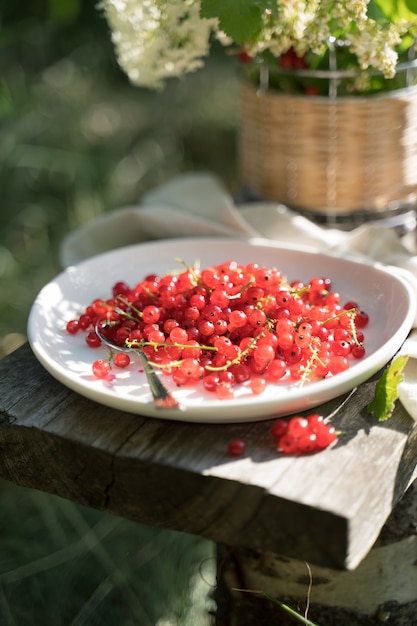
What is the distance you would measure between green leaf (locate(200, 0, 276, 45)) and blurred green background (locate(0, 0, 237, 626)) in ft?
2.30

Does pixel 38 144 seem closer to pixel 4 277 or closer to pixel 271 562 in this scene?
pixel 4 277

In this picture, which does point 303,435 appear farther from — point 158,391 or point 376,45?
point 376,45

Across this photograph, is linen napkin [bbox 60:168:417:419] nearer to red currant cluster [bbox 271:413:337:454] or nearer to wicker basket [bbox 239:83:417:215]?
wicker basket [bbox 239:83:417:215]

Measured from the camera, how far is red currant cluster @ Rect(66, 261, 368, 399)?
0.98m

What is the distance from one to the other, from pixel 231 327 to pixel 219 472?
226 millimetres

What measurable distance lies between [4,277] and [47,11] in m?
0.89

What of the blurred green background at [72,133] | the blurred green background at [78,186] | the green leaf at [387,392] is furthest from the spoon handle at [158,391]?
the blurred green background at [72,133]

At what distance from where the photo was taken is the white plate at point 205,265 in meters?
0.93

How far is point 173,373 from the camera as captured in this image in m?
0.99

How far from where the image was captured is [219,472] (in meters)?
0.88

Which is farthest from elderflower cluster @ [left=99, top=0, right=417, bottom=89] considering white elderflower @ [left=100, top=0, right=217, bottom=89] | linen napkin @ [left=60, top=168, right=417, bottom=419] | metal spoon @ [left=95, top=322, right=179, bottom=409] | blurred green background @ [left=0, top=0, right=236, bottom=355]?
blurred green background @ [left=0, top=0, right=236, bottom=355]

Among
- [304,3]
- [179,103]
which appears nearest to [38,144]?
[179,103]

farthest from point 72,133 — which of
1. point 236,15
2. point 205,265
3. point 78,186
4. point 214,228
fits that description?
point 236,15

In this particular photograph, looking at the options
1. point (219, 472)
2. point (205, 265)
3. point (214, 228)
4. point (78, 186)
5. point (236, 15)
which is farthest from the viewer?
point (78, 186)
